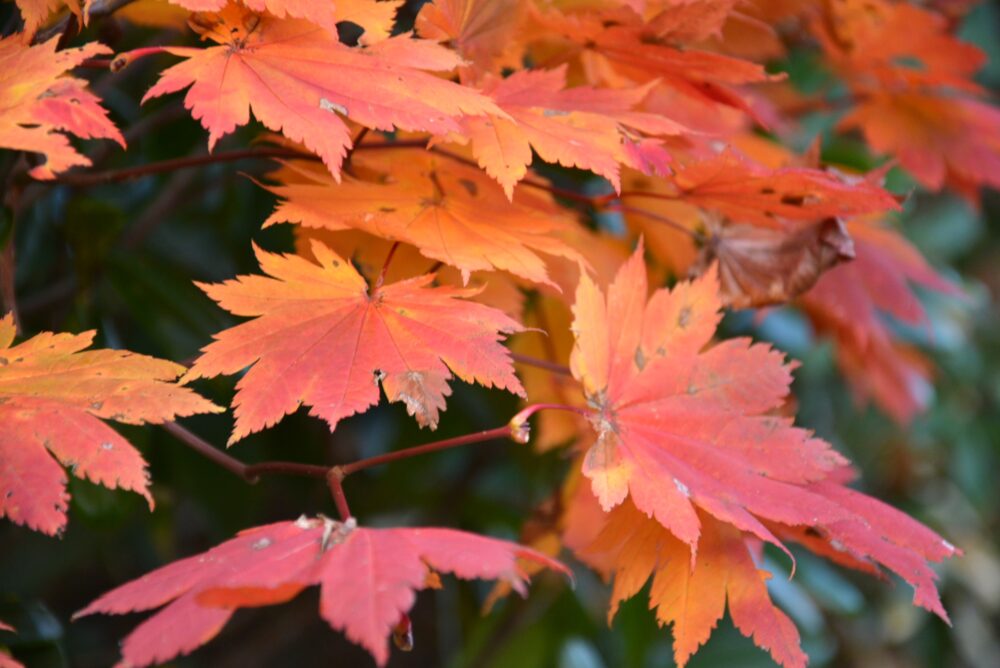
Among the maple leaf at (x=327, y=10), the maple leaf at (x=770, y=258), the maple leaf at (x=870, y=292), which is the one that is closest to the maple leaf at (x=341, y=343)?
the maple leaf at (x=327, y=10)

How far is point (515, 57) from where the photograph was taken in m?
0.65

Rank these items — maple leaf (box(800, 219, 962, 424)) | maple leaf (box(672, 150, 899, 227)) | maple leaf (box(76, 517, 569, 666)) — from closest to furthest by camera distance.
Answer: maple leaf (box(76, 517, 569, 666)) < maple leaf (box(672, 150, 899, 227)) < maple leaf (box(800, 219, 962, 424))

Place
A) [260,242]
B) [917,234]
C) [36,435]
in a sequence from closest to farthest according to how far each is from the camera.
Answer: [36,435] < [260,242] < [917,234]

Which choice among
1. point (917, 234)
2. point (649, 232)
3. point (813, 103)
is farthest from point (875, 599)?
point (649, 232)

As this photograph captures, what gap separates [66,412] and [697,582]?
0.34 m

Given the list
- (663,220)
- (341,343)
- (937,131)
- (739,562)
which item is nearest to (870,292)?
(937,131)

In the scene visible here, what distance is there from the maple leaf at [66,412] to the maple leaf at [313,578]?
0.17 ft

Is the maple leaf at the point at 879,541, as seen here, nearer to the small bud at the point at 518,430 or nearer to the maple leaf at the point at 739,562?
the maple leaf at the point at 739,562

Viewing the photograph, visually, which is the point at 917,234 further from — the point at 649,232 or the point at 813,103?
the point at 649,232

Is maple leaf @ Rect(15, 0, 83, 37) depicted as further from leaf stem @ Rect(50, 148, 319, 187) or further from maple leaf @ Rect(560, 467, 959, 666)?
maple leaf @ Rect(560, 467, 959, 666)

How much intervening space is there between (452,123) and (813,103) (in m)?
0.68

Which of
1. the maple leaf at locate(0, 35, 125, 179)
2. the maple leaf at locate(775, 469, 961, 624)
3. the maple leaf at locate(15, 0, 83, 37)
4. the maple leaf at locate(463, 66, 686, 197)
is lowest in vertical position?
the maple leaf at locate(775, 469, 961, 624)

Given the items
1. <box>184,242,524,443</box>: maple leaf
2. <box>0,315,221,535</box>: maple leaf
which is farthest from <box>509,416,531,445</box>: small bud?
<box>0,315,221,535</box>: maple leaf

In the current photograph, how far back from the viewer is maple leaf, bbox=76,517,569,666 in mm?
367
